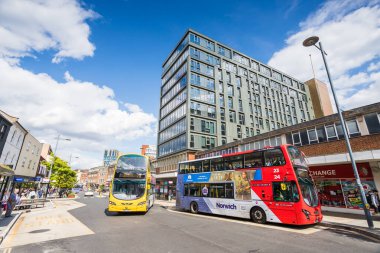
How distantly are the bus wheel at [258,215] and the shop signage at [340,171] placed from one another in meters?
9.02

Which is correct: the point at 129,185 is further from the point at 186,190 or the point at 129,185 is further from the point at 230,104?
the point at 230,104

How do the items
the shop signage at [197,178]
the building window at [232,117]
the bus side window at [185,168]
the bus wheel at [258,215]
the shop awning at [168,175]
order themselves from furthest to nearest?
the building window at [232,117]
the shop awning at [168,175]
the bus side window at [185,168]
the shop signage at [197,178]
the bus wheel at [258,215]

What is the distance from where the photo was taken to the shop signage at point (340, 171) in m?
14.6

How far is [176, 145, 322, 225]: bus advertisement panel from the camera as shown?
33.8ft

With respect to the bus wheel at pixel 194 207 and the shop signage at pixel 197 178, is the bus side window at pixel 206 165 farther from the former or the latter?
the bus wheel at pixel 194 207

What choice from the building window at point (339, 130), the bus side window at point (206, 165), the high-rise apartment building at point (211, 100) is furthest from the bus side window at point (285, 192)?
the high-rise apartment building at point (211, 100)

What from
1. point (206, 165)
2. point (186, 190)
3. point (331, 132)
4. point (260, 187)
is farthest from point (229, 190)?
point (331, 132)

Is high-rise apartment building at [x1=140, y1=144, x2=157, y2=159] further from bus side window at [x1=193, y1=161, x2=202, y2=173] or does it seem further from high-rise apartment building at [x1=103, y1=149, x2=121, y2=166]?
high-rise apartment building at [x1=103, y1=149, x2=121, y2=166]

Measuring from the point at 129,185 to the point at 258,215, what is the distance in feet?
29.5

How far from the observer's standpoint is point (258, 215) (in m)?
11.7

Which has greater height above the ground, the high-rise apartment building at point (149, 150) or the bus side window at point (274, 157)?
the high-rise apartment building at point (149, 150)

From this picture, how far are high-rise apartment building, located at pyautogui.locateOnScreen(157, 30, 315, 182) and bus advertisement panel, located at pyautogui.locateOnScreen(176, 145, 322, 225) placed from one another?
20108mm

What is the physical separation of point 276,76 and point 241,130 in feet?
81.7

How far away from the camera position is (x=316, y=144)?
16906mm
